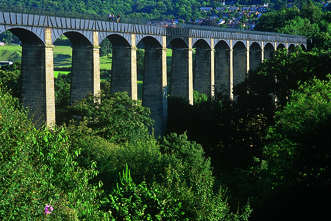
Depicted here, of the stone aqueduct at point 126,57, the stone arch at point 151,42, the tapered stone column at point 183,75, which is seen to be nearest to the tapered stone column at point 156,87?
the stone aqueduct at point 126,57

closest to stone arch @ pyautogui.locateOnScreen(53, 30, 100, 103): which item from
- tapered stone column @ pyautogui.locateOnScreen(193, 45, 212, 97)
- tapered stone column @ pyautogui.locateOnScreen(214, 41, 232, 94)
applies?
tapered stone column @ pyautogui.locateOnScreen(193, 45, 212, 97)

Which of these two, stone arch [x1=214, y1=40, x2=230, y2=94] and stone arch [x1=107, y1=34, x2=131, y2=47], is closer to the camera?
stone arch [x1=107, y1=34, x2=131, y2=47]

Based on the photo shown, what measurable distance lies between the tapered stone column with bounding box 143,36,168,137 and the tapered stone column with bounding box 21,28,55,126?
21432 millimetres

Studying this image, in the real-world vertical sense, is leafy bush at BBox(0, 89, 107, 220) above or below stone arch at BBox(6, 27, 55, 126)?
below

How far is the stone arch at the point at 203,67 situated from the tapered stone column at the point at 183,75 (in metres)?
6.52

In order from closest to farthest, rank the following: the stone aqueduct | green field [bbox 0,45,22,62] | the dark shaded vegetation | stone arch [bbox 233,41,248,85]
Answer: the dark shaded vegetation
the stone aqueduct
stone arch [bbox 233,41,248,85]
green field [bbox 0,45,22,62]

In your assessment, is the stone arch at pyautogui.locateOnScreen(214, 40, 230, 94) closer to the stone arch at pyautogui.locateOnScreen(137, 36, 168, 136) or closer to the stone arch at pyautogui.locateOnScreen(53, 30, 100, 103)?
the stone arch at pyautogui.locateOnScreen(137, 36, 168, 136)

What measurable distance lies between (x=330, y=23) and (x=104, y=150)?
142 meters

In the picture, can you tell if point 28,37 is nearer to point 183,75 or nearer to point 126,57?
point 126,57

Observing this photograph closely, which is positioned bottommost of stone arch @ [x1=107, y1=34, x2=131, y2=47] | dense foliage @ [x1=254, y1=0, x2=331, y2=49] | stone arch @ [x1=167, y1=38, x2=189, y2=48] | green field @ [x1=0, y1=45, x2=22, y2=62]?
stone arch @ [x1=107, y1=34, x2=131, y2=47]

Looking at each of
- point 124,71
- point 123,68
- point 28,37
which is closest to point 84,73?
point 124,71

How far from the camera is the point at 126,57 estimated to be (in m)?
61.3

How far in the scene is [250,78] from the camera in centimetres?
6656

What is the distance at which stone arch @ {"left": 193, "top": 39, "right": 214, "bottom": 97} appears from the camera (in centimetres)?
8125
